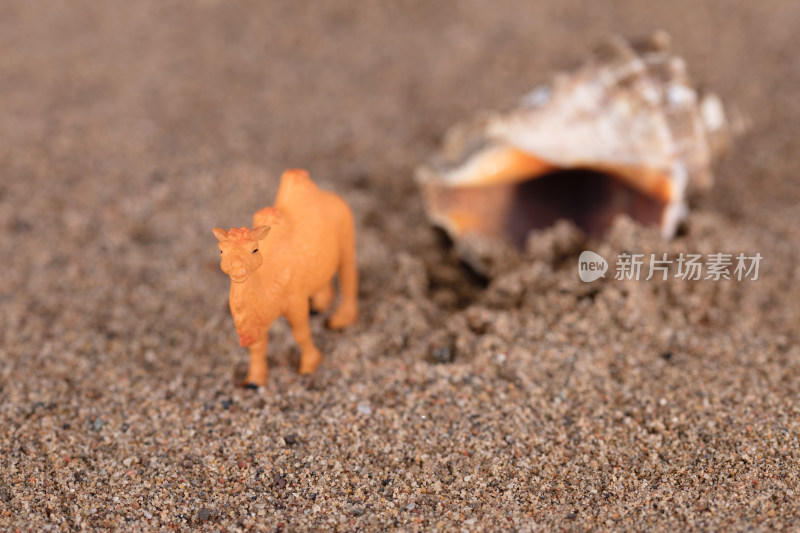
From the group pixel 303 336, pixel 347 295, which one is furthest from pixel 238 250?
pixel 347 295

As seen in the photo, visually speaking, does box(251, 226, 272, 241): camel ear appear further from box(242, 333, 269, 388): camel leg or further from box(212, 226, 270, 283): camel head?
box(242, 333, 269, 388): camel leg

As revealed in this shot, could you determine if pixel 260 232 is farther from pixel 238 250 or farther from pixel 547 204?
pixel 547 204

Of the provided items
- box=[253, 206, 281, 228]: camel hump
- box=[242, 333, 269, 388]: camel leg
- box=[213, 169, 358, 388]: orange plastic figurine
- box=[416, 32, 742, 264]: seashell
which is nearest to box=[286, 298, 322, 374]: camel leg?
box=[213, 169, 358, 388]: orange plastic figurine

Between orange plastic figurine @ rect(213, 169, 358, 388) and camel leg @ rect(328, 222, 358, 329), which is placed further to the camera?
camel leg @ rect(328, 222, 358, 329)

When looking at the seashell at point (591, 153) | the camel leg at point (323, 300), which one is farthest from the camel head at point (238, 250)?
the seashell at point (591, 153)

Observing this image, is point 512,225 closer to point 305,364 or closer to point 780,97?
point 305,364

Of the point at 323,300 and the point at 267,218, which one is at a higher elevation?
the point at 267,218
